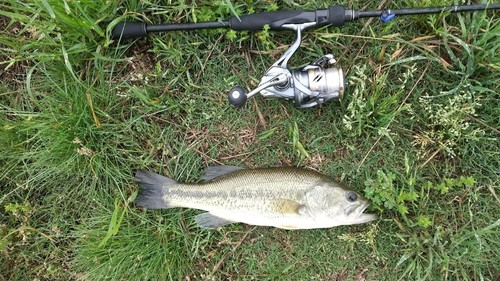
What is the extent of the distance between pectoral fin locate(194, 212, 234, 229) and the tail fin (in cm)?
27

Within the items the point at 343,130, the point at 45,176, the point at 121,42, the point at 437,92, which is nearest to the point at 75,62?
the point at 121,42

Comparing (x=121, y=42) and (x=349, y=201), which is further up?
(x=121, y=42)

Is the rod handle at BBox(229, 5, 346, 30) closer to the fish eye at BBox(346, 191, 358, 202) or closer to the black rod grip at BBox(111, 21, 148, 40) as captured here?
the black rod grip at BBox(111, 21, 148, 40)

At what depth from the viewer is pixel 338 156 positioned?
3.57 meters

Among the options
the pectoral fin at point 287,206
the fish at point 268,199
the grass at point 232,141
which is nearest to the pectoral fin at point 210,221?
the fish at point 268,199

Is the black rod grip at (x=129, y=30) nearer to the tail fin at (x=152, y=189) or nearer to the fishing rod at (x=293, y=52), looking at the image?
the fishing rod at (x=293, y=52)

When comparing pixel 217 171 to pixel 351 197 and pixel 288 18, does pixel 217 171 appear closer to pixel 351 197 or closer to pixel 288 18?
pixel 351 197

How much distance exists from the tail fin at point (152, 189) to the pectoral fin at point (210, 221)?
0.90 feet

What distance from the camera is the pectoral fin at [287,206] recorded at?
128 inches

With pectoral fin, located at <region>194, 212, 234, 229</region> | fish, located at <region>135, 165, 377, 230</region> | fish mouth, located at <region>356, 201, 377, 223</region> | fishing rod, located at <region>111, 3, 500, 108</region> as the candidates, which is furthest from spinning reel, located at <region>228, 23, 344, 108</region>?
pectoral fin, located at <region>194, 212, 234, 229</region>

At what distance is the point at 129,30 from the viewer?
336 centimetres

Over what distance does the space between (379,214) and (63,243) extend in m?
2.55

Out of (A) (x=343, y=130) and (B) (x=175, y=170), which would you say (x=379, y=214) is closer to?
(A) (x=343, y=130)

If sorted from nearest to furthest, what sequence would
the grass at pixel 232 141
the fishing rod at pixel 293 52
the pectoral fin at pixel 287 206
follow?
1. the fishing rod at pixel 293 52
2. the pectoral fin at pixel 287 206
3. the grass at pixel 232 141
